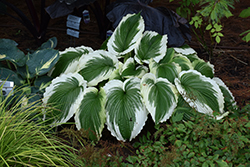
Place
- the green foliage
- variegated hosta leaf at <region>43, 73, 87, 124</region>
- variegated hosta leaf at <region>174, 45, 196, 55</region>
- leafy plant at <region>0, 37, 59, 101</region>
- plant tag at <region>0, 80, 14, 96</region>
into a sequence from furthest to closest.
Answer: variegated hosta leaf at <region>174, 45, 196, 55</region> < leafy plant at <region>0, 37, 59, 101</region> < variegated hosta leaf at <region>43, 73, 87, 124</region> < plant tag at <region>0, 80, 14, 96</region> < the green foliage

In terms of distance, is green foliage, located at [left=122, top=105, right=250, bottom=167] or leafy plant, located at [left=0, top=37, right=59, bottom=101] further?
leafy plant, located at [left=0, top=37, right=59, bottom=101]

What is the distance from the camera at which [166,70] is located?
2.11m

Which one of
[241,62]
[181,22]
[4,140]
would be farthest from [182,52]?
[4,140]

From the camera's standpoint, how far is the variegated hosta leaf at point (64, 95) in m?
1.86

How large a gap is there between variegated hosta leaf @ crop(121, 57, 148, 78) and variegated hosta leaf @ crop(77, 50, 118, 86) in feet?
0.31

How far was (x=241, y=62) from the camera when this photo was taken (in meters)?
2.95

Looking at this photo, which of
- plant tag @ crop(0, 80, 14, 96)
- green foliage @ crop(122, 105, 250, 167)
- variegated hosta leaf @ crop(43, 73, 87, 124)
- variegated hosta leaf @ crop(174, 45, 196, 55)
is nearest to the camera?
green foliage @ crop(122, 105, 250, 167)

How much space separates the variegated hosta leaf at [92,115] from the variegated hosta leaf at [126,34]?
1.74 ft

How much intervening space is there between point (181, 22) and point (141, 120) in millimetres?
1227

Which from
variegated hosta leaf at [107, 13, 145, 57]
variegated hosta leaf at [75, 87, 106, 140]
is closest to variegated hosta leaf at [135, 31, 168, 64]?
variegated hosta leaf at [107, 13, 145, 57]

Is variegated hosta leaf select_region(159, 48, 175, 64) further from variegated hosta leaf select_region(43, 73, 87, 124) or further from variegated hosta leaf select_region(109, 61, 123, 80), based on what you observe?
variegated hosta leaf select_region(43, 73, 87, 124)

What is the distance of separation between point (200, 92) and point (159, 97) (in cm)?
36

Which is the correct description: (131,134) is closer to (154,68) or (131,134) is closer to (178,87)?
(178,87)

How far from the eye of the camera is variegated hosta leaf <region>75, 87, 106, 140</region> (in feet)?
5.90
